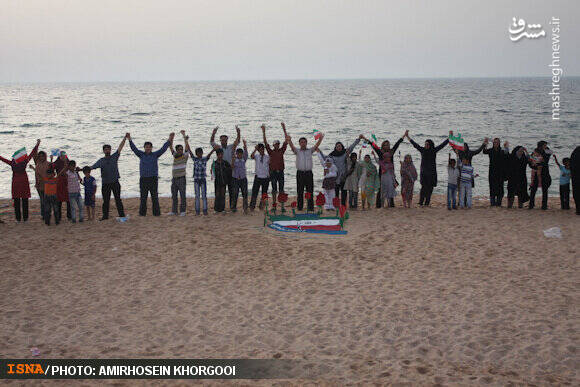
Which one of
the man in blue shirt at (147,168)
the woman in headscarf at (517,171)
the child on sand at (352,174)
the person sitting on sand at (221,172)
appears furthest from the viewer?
the woman in headscarf at (517,171)

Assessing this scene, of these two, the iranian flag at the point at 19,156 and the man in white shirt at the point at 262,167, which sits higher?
the iranian flag at the point at 19,156

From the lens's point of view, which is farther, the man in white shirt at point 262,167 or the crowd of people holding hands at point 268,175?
the man in white shirt at point 262,167

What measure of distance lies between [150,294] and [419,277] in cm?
457

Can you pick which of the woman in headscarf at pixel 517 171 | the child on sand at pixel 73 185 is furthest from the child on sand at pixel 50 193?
the woman in headscarf at pixel 517 171

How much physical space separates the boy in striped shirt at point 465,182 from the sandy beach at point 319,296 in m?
1.41

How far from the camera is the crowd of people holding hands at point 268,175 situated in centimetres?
1190

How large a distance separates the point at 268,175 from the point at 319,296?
5.35 meters

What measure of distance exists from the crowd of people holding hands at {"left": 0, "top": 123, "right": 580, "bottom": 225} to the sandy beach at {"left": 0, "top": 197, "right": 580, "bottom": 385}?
2.83 feet

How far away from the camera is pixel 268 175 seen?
499 inches

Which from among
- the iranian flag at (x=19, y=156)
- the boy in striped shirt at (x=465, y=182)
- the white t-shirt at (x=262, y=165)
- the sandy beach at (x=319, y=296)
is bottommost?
the sandy beach at (x=319, y=296)

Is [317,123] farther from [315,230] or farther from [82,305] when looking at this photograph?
[82,305]

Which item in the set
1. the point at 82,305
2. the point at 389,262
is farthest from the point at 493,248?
the point at 82,305

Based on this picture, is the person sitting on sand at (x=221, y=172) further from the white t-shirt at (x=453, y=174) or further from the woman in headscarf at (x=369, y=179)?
the white t-shirt at (x=453, y=174)

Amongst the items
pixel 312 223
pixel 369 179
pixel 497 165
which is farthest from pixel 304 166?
pixel 497 165
